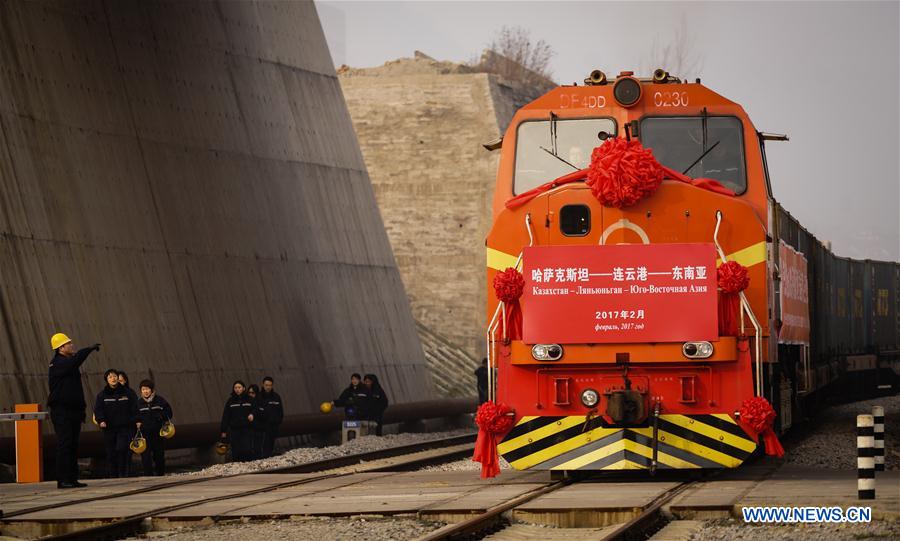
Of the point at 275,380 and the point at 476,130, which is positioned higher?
the point at 476,130

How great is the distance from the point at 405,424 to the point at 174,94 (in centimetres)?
1024

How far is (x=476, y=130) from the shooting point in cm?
5981

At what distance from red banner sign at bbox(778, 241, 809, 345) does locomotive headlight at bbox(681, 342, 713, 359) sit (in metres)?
2.23

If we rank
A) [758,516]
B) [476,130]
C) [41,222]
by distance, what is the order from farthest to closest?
[476,130] → [41,222] → [758,516]

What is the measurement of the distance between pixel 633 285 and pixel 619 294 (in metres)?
0.17

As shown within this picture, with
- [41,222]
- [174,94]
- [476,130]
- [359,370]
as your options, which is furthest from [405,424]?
[476,130]

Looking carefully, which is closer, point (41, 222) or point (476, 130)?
point (41, 222)

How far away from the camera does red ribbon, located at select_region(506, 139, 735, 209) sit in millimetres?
15766

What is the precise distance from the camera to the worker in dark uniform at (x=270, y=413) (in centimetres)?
2547

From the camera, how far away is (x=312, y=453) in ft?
83.9

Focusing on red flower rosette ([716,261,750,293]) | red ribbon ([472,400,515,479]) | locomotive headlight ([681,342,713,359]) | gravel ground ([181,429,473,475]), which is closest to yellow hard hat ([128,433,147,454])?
gravel ground ([181,429,473,475])

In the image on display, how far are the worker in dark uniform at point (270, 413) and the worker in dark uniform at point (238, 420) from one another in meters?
0.61

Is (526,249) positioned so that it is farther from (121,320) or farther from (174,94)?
(174,94)

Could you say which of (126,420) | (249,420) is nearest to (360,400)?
(249,420)
